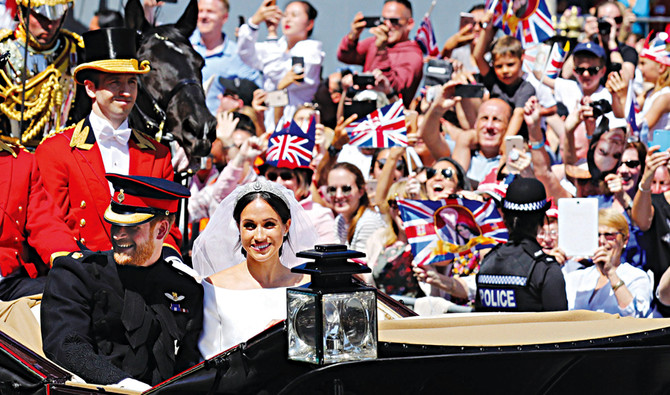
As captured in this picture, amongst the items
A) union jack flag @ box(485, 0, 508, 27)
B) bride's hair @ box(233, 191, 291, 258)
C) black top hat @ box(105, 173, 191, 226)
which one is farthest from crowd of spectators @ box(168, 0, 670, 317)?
black top hat @ box(105, 173, 191, 226)

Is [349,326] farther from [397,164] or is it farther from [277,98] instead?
[277,98]

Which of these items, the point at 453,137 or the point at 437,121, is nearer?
the point at 437,121

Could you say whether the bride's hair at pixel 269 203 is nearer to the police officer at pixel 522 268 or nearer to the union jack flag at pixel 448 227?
the police officer at pixel 522 268

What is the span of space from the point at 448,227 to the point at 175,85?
2072 millimetres

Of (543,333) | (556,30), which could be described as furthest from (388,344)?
(556,30)

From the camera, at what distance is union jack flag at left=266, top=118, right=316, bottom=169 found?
27.8 ft

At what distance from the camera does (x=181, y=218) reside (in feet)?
24.3

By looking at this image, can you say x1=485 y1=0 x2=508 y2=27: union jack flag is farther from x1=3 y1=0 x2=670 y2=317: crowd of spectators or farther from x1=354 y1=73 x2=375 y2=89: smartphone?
x1=354 y1=73 x2=375 y2=89: smartphone

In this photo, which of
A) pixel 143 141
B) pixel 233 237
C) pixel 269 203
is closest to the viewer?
pixel 269 203

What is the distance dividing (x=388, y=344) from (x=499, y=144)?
20.1 ft

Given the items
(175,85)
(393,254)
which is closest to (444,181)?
(393,254)

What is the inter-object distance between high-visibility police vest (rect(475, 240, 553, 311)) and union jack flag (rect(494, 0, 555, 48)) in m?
4.55

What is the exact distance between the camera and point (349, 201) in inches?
332

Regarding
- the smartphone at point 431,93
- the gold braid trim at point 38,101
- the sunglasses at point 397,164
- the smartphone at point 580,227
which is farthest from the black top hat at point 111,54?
the smartphone at point 431,93
